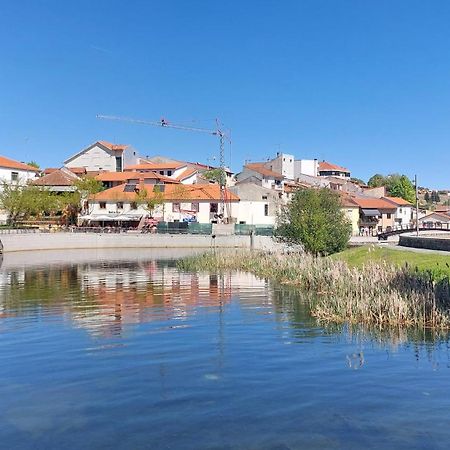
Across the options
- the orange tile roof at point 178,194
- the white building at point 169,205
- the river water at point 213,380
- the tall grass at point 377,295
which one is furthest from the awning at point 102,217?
the river water at point 213,380

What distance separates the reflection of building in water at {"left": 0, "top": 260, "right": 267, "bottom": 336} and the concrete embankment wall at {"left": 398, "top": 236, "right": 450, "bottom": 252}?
12.6 m

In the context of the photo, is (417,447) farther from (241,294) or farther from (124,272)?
(124,272)

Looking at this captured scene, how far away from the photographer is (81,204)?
327ft

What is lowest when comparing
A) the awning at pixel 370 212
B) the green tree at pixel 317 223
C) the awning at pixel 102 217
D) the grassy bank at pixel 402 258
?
the grassy bank at pixel 402 258

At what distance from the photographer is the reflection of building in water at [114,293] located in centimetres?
2596

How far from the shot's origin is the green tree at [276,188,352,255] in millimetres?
49406

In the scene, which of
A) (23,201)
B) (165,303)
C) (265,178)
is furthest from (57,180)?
(165,303)

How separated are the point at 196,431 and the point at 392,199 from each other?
114 meters

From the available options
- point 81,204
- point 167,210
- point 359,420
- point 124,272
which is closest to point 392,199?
point 167,210

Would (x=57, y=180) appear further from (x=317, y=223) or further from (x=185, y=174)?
(x=317, y=223)

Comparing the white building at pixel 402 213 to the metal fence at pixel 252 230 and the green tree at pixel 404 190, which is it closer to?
the green tree at pixel 404 190

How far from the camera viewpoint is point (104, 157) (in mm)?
127750

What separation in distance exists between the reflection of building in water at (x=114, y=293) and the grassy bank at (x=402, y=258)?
7766mm

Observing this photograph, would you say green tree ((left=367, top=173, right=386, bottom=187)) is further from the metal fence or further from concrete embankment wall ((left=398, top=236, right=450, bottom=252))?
concrete embankment wall ((left=398, top=236, right=450, bottom=252))
